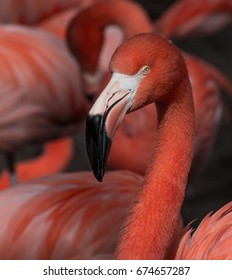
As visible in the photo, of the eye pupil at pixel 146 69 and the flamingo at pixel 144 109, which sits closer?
the eye pupil at pixel 146 69

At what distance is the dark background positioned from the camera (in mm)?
3953

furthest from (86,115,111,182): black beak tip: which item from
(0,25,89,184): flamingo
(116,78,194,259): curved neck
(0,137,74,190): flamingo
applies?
(0,137,74,190): flamingo

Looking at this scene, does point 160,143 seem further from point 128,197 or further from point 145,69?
point 128,197

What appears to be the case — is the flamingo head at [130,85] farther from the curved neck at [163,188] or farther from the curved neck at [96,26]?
the curved neck at [96,26]

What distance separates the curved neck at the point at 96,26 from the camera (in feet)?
11.8

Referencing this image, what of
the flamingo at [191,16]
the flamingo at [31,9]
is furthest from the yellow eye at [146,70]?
the flamingo at [31,9]

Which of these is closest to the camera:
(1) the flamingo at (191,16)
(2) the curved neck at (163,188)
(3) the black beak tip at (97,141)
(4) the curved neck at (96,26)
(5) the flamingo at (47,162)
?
(3) the black beak tip at (97,141)

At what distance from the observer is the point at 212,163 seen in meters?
4.40

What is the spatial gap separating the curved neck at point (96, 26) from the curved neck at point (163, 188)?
1.68 m

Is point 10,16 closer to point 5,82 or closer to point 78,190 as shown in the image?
point 5,82

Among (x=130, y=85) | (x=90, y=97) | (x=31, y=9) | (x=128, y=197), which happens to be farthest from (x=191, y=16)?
(x=130, y=85)

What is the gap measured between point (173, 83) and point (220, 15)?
2287mm
